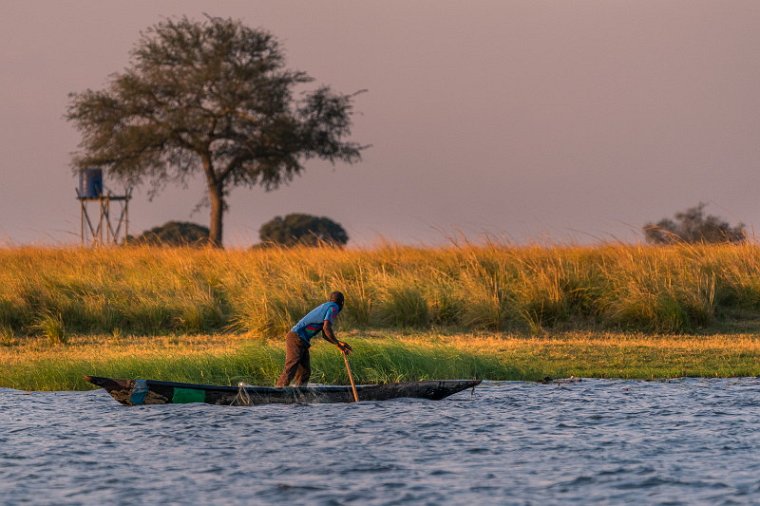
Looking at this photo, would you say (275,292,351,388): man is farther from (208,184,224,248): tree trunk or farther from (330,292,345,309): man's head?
(208,184,224,248): tree trunk

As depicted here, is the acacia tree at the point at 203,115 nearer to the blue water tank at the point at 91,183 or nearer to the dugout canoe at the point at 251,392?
the blue water tank at the point at 91,183

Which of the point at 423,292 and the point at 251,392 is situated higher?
the point at 423,292

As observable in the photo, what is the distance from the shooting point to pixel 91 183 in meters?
46.2

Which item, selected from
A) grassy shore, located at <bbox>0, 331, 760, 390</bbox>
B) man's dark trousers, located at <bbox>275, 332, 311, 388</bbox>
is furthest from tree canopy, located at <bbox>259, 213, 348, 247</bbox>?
man's dark trousers, located at <bbox>275, 332, 311, 388</bbox>

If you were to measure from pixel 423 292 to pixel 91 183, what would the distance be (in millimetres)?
28189

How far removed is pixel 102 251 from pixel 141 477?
Answer: 62.8 feet

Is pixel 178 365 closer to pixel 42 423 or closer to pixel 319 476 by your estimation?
pixel 42 423

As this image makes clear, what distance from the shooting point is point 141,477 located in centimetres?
963

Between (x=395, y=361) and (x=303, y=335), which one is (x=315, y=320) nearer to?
(x=303, y=335)

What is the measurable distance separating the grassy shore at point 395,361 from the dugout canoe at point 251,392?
1811mm


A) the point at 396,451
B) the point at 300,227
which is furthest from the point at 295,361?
the point at 300,227

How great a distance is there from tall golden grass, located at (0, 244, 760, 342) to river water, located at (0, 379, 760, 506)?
21.9ft

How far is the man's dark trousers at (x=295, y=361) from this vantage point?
13.5 meters

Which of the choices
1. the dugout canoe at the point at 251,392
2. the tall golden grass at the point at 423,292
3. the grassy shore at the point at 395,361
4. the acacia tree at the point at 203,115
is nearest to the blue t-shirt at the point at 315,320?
the dugout canoe at the point at 251,392
